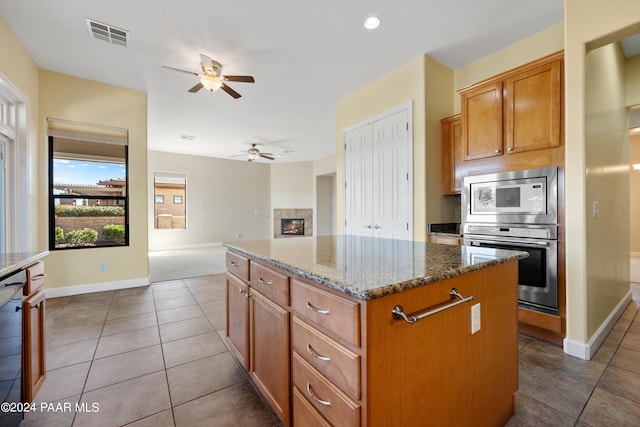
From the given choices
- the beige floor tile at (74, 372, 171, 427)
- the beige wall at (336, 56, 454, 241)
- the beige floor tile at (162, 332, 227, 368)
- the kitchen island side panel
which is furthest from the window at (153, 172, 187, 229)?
the kitchen island side panel

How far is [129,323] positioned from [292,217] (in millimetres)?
7042

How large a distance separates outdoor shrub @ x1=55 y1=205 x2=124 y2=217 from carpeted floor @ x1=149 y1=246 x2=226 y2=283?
47.6 inches

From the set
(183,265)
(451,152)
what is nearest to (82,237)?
(183,265)

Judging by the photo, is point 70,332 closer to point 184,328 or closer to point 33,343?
point 184,328

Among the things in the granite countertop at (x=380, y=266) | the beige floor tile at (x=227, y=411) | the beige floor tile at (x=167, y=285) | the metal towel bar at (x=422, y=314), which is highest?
the granite countertop at (x=380, y=266)

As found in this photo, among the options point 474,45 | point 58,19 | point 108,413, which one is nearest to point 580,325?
point 474,45

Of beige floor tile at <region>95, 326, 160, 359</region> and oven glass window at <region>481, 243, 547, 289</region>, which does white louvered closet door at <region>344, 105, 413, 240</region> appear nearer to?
oven glass window at <region>481, 243, 547, 289</region>

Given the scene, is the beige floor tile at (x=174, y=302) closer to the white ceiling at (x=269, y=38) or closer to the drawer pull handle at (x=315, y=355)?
the drawer pull handle at (x=315, y=355)

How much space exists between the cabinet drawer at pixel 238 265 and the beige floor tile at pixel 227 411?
70 centimetres

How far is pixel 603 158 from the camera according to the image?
2.33 metres

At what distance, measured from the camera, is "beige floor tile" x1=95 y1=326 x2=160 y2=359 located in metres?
2.16

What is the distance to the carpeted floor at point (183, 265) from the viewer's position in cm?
468

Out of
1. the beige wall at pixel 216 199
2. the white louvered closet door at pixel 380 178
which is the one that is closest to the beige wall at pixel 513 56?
the white louvered closet door at pixel 380 178

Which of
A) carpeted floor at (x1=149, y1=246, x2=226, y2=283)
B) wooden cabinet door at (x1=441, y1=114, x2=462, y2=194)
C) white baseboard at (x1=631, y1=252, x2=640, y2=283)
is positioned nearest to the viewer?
wooden cabinet door at (x1=441, y1=114, x2=462, y2=194)
